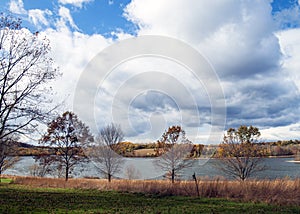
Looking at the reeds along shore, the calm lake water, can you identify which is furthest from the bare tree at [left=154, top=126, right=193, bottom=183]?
the reeds along shore

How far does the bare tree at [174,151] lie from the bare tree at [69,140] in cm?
985

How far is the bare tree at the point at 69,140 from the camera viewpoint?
114ft

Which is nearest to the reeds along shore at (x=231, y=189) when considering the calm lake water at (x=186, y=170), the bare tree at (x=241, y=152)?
the calm lake water at (x=186, y=170)

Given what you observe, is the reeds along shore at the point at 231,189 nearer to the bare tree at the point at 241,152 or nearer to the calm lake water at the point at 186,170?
the calm lake water at the point at 186,170

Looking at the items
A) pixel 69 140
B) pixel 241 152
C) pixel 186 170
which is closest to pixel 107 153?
pixel 69 140

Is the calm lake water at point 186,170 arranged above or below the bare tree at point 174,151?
below

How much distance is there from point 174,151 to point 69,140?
13505mm

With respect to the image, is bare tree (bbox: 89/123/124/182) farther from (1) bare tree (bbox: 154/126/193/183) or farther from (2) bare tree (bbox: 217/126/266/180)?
(2) bare tree (bbox: 217/126/266/180)

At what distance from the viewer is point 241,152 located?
92.1 feet

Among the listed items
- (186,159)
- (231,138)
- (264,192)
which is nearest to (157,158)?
(186,159)

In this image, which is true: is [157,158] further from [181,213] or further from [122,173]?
[181,213]

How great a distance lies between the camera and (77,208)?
1334cm

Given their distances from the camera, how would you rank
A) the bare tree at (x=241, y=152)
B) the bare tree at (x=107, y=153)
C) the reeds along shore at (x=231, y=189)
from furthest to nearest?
1. the bare tree at (x=107, y=153)
2. the bare tree at (x=241, y=152)
3. the reeds along shore at (x=231, y=189)

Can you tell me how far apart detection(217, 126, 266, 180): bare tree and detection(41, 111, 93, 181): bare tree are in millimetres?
17056
